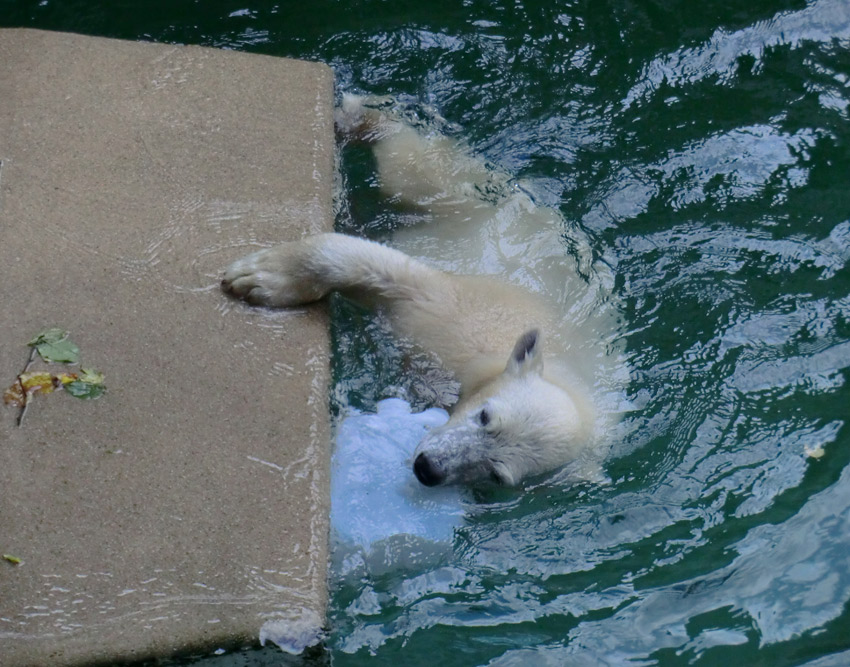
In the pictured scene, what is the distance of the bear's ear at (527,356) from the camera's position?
3.49 meters

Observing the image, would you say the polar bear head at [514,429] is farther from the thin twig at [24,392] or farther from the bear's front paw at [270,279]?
the thin twig at [24,392]

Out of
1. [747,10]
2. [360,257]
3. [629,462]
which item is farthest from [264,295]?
[747,10]

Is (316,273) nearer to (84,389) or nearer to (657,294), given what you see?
(84,389)

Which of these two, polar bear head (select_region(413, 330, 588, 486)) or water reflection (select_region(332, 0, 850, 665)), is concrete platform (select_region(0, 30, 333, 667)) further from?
polar bear head (select_region(413, 330, 588, 486))

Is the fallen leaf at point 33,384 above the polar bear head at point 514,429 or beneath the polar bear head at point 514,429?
above

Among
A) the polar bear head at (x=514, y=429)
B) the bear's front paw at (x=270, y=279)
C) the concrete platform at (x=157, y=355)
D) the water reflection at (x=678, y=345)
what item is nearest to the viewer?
the concrete platform at (x=157, y=355)

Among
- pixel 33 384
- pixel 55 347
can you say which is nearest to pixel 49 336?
pixel 55 347

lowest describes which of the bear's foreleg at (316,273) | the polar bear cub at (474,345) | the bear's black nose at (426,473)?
the bear's black nose at (426,473)

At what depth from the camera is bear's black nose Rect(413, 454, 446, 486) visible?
333 centimetres

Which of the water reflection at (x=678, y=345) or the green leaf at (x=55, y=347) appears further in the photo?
the water reflection at (x=678, y=345)

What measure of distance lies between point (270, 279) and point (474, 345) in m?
0.91

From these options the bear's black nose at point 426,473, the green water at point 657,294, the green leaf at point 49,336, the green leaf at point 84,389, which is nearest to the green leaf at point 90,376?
the green leaf at point 84,389

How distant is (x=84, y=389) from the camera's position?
2.90 m

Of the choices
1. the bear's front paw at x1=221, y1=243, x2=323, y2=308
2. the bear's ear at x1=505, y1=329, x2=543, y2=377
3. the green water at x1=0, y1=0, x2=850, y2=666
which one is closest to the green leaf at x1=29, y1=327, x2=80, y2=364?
the bear's front paw at x1=221, y1=243, x2=323, y2=308
